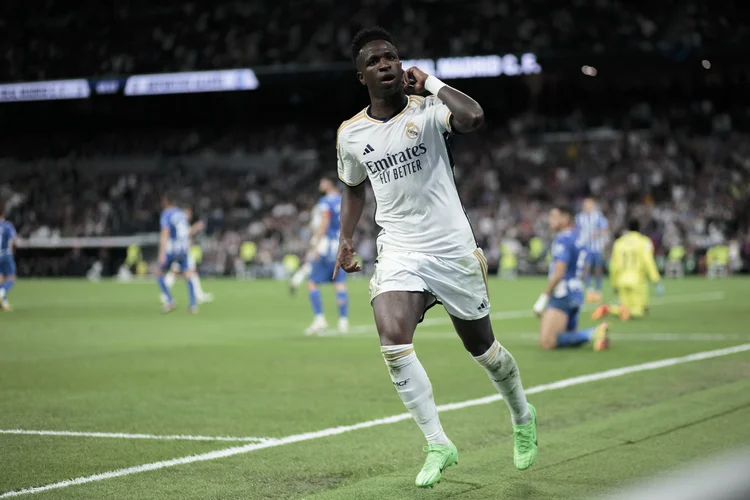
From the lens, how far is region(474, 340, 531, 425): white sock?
5398mm

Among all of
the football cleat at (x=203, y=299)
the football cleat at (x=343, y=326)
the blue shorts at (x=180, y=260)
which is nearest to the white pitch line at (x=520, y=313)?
the football cleat at (x=343, y=326)

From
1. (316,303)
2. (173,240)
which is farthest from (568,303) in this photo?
(173,240)

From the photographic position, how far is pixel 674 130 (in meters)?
40.4

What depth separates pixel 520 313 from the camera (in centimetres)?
1891

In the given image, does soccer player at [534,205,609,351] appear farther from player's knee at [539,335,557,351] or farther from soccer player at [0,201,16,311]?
soccer player at [0,201,16,311]

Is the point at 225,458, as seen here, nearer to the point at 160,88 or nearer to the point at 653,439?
the point at 653,439

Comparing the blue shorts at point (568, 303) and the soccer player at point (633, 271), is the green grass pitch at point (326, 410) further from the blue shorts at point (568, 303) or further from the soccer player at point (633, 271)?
the soccer player at point (633, 271)

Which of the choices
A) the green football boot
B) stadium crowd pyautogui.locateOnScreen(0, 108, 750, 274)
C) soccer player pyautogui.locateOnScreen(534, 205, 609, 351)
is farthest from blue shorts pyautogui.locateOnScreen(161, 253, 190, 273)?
stadium crowd pyautogui.locateOnScreen(0, 108, 750, 274)

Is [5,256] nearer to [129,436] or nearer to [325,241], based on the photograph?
[325,241]

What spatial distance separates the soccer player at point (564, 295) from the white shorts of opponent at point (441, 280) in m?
6.85

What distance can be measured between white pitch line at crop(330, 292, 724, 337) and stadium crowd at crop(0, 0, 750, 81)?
1551cm

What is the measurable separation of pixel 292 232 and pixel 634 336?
27.4m

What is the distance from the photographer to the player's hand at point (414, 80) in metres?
5.14

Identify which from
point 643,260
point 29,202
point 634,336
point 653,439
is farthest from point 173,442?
point 29,202
